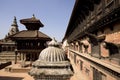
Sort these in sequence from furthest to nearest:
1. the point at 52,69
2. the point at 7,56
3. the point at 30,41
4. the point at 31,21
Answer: the point at 7,56 → the point at 31,21 → the point at 30,41 → the point at 52,69

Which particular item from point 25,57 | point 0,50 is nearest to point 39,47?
point 25,57

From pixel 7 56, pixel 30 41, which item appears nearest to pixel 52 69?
pixel 30 41

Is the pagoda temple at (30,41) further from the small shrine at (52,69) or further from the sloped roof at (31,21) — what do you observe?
the small shrine at (52,69)

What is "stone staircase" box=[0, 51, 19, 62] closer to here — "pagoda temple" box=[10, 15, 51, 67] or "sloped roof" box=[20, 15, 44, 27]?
"sloped roof" box=[20, 15, 44, 27]

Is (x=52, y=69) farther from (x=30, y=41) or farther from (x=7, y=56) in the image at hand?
(x=7, y=56)

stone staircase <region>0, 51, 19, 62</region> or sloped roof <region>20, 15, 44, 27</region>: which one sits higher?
sloped roof <region>20, 15, 44, 27</region>

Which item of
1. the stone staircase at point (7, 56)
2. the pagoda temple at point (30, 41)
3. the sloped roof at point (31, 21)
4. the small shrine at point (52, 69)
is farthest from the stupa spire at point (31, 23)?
the small shrine at point (52, 69)

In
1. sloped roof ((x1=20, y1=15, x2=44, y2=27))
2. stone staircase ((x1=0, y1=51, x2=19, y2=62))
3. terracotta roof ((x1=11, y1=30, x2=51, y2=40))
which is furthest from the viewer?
stone staircase ((x1=0, y1=51, x2=19, y2=62))

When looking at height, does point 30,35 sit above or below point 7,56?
above

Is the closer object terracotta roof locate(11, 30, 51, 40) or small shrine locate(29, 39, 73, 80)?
small shrine locate(29, 39, 73, 80)

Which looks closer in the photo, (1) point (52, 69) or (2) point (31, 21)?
(1) point (52, 69)

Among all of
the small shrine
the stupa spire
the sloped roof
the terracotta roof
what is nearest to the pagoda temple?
the terracotta roof

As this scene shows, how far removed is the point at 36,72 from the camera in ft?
13.1

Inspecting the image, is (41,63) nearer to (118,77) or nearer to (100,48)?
(118,77)
